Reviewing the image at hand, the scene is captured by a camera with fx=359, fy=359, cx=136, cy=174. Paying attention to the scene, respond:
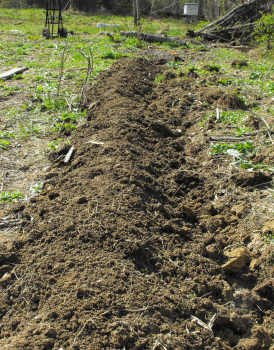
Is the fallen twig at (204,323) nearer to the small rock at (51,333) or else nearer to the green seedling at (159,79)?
the small rock at (51,333)

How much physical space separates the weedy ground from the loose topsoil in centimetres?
60

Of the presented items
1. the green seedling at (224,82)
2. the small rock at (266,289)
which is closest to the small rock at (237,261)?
the small rock at (266,289)

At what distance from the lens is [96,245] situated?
9.64 ft

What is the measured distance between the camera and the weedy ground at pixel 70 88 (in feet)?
16.4

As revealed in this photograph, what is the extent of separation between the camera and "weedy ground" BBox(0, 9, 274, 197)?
4988mm

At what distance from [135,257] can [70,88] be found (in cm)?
550

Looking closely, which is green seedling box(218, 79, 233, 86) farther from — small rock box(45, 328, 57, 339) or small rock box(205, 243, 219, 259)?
small rock box(45, 328, 57, 339)

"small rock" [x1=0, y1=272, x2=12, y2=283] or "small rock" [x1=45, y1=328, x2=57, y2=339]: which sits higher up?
"small rock" [x1=45, y1=328, x2=57, y2=339]

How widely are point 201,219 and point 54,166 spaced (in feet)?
6.55

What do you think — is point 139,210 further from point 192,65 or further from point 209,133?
point 192,65

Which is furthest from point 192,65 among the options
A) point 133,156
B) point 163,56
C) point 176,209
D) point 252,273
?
point 252,273

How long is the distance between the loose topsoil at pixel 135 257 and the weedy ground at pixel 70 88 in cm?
60

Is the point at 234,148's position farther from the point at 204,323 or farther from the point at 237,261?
the point at 204,323

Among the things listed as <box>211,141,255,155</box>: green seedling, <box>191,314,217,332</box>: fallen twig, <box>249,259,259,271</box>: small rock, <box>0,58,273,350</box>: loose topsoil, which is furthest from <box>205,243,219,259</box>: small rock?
<box>211,141,255,155</box>: green seedling
